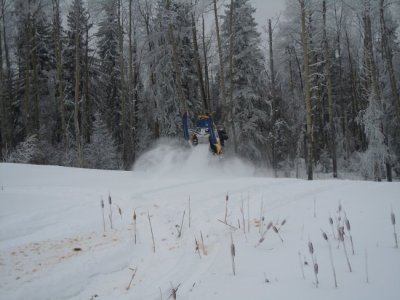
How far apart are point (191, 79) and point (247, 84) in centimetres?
408

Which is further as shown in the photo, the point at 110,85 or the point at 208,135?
the point at 110,85

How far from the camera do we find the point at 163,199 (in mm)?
6500

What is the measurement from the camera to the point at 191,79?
23719mm

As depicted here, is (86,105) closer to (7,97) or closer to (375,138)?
(7,97)

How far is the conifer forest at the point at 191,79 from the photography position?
18.8 metres

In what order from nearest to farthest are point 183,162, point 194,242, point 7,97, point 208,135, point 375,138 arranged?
1. point 194,242
2. point 183,162
3. point 208,135
4. point 375,138
5. point 7,97

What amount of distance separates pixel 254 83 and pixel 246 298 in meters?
21.4

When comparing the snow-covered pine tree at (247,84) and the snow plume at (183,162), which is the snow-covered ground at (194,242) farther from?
the snow-covered pine tree at (247,84)

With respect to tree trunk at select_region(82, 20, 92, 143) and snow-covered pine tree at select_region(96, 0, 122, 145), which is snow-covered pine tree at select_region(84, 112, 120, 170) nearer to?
tree trunk at select_region(82, 20, 92, 143)

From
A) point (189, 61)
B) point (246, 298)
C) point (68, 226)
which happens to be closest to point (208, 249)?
point (246, 298)

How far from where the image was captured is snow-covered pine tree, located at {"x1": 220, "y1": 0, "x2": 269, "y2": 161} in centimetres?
2209

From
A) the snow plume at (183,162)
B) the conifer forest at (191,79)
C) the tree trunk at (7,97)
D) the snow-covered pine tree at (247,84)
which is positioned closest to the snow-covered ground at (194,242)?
the snow plume at (183,162)

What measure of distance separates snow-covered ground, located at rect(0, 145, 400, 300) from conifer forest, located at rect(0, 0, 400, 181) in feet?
34.6

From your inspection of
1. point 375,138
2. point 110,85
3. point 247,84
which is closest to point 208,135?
point 375,138
